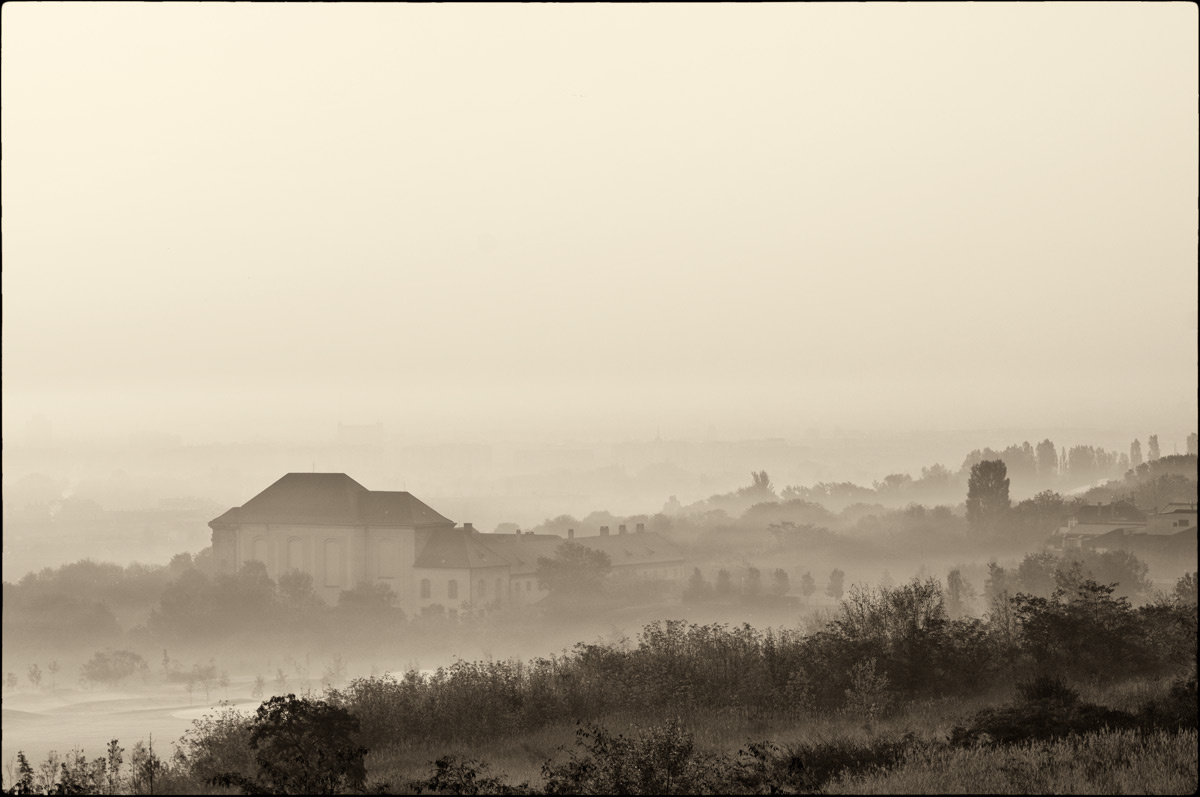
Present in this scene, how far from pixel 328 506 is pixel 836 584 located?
6175cm

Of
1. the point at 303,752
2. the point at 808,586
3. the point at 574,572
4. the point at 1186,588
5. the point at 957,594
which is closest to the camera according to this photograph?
the point at 303,752

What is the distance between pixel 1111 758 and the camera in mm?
15312

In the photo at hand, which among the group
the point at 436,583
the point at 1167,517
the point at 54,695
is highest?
the point at 1167,517

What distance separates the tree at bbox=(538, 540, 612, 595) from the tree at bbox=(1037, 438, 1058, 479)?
44.6 meters

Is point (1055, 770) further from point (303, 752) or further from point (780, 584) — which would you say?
point (780, 584)

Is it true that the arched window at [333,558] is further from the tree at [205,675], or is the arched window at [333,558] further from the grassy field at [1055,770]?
the grassy field at [1055,770]

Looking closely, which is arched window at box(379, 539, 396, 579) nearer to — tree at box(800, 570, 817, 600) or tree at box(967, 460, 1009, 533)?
tree at box(800, 570, 817, 600)

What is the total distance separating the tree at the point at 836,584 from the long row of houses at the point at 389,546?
2270 centimetres

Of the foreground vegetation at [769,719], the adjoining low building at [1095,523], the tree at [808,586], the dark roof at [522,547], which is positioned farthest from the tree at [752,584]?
the foreground vegetation at [769,719]

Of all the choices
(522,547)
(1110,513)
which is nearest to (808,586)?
(522,547)

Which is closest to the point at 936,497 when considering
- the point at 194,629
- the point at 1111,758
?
the point at 194,629

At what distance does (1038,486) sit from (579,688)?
307 ft

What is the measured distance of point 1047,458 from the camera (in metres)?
119

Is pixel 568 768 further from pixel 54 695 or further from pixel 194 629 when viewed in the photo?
pixel 194 629
